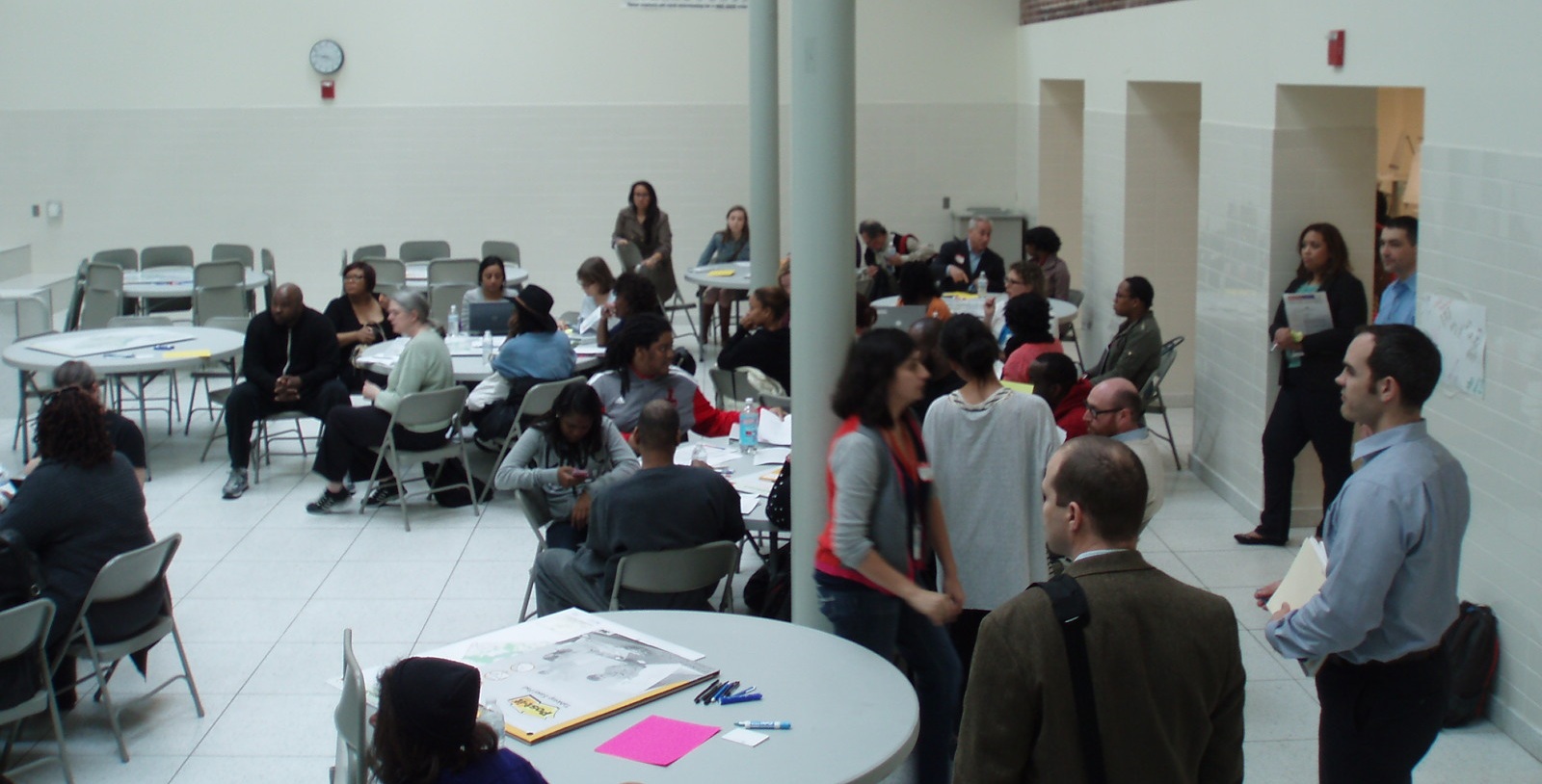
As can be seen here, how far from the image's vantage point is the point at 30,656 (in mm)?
4684

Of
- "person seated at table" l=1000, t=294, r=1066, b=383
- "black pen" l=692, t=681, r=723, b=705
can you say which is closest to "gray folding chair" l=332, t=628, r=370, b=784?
"black pen" l=692, t=681, r=723, b=705

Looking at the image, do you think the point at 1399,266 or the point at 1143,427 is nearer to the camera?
the point at 1143,427

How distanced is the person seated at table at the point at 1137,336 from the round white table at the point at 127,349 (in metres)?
5.47

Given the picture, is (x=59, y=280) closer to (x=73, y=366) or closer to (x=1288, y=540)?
(x=73, y=366)

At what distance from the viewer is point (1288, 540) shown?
24.3 ft

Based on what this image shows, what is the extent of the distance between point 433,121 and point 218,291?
11.0 ft

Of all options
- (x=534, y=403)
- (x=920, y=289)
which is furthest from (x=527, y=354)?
(x=920, y=289)

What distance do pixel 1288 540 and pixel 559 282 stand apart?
8.71m

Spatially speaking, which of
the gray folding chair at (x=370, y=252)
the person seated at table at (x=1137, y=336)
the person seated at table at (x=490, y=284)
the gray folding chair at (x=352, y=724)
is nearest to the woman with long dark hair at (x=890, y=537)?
the gray folding chair at (x=352, y=724)

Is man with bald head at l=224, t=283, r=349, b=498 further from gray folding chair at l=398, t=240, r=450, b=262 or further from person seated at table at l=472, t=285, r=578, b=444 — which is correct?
gray folding chair at l=398, t=240, r=450, b=262

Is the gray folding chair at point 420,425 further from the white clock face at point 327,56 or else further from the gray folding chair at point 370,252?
the white clock face at point 327,56

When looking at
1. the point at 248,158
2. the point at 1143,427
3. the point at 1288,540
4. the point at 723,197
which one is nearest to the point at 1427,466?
the point at 1143,427

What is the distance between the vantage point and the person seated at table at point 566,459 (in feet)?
19.5

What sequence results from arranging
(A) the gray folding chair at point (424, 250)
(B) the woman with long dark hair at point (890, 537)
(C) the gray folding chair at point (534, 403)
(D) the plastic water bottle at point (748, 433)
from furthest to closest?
(A) the gray folding chair at point (424, 250) < (C) the gray folding chair at point (534, 403) < (D) the plastic water bottle at point (748, 433) < (B) the woman with long dark hair at point (890, 537)
